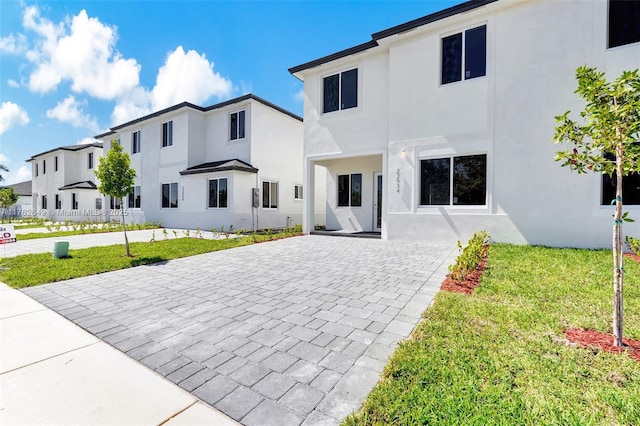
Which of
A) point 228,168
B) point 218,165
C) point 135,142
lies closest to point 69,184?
point 135,142

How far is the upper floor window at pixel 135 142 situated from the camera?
2083 cm

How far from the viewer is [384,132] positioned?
1126 centimetres

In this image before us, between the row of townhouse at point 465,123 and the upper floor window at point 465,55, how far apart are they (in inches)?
1.3

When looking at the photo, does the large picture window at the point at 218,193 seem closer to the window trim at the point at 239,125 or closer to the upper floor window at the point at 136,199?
the window trim at the point at 239,125

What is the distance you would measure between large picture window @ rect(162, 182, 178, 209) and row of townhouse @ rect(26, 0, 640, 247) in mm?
Result: 5149

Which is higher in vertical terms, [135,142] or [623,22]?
[623,22]

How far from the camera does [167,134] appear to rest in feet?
61.8

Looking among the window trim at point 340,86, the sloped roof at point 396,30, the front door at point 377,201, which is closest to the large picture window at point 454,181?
the front door at point 377,201

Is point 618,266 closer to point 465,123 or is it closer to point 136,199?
point 465,123

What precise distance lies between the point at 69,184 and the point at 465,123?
35266mm

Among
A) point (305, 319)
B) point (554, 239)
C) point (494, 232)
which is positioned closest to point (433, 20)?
point (494, 232)

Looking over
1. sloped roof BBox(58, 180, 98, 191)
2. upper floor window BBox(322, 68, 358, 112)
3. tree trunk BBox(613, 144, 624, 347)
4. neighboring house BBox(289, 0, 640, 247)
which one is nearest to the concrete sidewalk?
tree trunk BBox(613, 144, 624, 347)

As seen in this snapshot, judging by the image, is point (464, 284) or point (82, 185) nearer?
point (464, 284)

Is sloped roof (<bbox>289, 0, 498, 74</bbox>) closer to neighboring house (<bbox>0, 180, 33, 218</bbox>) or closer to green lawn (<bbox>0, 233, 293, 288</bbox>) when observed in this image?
green lawn (<bbox>0, 233, 293, 288</bbox>)
